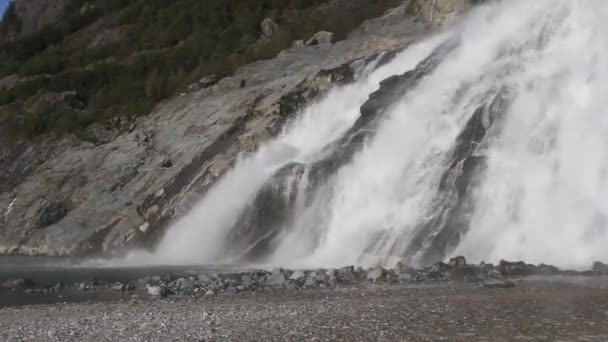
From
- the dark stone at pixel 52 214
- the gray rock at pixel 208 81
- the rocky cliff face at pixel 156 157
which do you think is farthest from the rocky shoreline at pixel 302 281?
the gray rock at pixel 208 81

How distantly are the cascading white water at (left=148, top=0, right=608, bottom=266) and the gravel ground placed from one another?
6.39m

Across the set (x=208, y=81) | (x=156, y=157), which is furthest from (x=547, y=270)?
(x=208, y=81)

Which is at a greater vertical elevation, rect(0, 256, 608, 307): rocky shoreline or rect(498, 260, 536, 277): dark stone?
rect(498, 260, 536, 277): dark stone

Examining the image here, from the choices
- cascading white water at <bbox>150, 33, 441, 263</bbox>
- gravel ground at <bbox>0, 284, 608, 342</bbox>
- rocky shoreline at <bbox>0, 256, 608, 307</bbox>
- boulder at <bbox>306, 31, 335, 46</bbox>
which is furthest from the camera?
boulder at <bbox>306, 31, 335, 46</bbox>

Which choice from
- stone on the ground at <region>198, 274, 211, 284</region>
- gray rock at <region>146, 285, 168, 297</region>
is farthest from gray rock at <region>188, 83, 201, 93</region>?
gray rock at <region>146, 285, 168, 297</region>

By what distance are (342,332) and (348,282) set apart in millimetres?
7701

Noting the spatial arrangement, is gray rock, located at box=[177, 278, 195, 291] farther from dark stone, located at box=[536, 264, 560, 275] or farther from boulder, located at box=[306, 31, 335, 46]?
boulder, located at box=[306, 31, 335, 46]

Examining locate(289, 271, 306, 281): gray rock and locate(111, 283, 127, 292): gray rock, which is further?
locate(111, 283, 127, 292): gray rock

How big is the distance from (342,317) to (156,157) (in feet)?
99.2

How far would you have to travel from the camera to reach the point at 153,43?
72.5 meters

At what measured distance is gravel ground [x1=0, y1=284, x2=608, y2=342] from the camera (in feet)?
40.1

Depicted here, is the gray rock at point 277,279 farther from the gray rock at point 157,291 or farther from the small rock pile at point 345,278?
the gray rock at point 157,291

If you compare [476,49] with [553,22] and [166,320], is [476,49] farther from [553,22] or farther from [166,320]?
[166,320]

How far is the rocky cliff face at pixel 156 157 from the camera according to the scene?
37.2 meters
